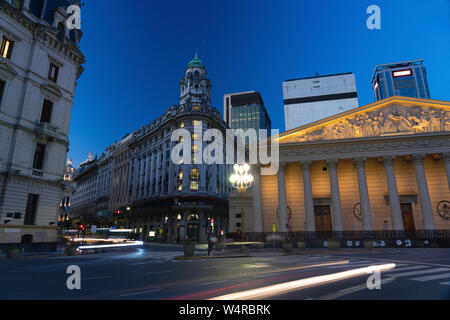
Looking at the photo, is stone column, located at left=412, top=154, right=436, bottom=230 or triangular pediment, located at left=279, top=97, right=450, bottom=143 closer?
stone column, located at left=412, top=154, right=436, bottom=230

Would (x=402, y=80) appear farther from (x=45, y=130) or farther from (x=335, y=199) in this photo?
(x=45, y=130)

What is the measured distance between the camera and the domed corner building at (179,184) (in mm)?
57344

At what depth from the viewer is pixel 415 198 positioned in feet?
115

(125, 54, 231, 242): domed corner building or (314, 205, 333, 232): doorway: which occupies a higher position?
(125, 54, 231, 242): domed corner building

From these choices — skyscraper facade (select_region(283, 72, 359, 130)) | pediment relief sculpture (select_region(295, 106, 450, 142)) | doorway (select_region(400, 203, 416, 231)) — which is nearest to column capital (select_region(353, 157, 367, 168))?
pediment relief sculpture (select_region(295, 106, 450, 142))

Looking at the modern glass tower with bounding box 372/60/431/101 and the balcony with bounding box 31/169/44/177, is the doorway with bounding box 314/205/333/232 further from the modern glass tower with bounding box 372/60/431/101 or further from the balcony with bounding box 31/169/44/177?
the modern glass tower with bounding box 372/60/431/101

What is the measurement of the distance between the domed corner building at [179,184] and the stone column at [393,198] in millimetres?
30075

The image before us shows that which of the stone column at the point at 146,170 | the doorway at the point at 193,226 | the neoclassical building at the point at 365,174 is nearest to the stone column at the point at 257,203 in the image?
the neoclassical building at the point at 365,174

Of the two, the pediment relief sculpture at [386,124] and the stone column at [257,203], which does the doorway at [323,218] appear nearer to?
the stone column at [257,203]

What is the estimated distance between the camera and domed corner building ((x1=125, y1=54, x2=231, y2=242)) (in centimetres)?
5734

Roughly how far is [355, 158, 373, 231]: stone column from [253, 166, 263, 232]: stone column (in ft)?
41.9

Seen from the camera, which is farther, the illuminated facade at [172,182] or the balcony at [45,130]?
the illuminated facade at [172,182]
